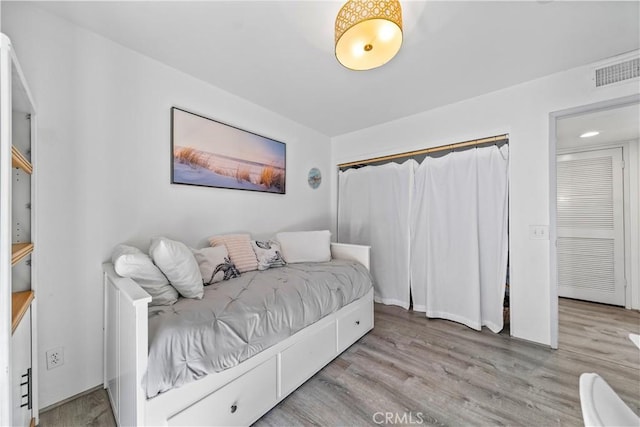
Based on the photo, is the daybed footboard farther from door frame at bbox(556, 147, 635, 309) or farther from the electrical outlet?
door frame at bbox(556, 147, 635, 309)

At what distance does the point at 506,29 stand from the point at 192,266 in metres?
2.53

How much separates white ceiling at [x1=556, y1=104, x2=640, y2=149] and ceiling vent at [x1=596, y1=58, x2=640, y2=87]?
15.1 inches

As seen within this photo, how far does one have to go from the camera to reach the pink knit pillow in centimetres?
214

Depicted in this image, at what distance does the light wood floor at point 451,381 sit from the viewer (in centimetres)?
139

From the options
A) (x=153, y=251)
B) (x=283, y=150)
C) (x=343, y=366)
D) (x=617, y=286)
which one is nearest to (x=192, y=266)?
(x=153, y=251)

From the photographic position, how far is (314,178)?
11.3ft

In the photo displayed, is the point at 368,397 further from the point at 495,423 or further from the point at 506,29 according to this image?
the point at 506,29

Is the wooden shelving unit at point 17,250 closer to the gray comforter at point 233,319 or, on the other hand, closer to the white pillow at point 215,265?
the gray comforter at point 233,319

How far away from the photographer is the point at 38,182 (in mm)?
1430

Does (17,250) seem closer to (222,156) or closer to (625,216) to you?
(222,156)

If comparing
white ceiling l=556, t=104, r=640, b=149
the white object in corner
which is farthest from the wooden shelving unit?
white ceiling l=556, t=104, r=640, b=149

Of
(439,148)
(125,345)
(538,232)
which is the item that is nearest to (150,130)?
(125,345)

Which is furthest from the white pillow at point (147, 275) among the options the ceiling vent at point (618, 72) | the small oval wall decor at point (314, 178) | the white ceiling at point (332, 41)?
the ceiling vent at point (618, 72)

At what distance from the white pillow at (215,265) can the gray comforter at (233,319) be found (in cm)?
9
